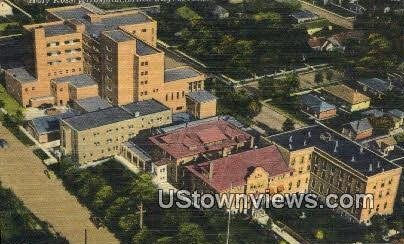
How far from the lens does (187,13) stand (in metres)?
30.1

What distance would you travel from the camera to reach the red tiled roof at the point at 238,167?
16.8 m

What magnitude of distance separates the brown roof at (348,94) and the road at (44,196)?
10044 millimetres

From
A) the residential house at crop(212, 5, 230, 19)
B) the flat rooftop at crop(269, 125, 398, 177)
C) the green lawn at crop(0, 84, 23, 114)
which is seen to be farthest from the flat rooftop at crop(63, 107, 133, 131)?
the residential house at crop(212, 5, 230, 19)

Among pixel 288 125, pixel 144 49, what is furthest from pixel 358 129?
pixel 144 49

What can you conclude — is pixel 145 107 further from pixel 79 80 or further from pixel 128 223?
pixel 128 223

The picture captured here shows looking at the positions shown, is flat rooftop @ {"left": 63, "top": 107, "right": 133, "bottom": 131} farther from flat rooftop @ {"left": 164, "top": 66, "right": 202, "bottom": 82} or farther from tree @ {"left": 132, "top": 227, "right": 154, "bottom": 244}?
tree @ {"left": 132, "top": 227, "right": 154, "bottom": 244}

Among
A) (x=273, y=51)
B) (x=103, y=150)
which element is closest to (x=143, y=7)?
(x=273, y=51)

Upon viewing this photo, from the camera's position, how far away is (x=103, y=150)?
19156 millimetres

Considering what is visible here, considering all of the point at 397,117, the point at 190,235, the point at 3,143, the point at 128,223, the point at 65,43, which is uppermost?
the point at 65,43

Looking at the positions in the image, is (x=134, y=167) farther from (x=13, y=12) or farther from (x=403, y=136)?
(x=13, y=12)

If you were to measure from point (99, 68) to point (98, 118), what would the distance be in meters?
3.14

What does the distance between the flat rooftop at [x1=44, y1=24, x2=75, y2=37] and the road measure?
408 cm

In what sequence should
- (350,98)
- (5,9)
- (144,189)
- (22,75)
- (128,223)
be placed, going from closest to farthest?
1. (128,223)
2. (144,189)
3. (22,75)
4. (350,98)
5. (5,9)

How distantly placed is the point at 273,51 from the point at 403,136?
7.31 meters
